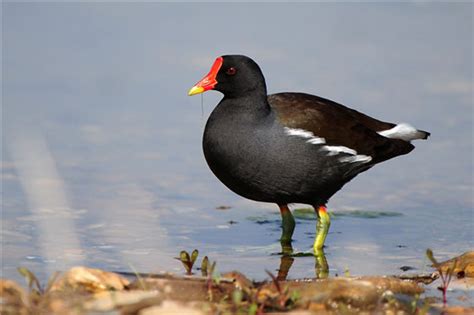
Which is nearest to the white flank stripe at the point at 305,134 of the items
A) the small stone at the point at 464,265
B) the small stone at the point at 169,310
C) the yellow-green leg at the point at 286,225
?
the yellow-green leg at the point at 286,225

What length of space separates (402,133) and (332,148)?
0.78 metres

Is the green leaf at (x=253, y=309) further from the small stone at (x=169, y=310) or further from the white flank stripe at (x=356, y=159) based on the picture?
the white flank stripe at (x=356, y=159)

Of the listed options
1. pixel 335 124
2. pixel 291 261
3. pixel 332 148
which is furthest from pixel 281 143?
pixel 291 261

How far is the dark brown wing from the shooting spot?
256 inches

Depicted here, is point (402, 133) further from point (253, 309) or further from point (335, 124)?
point (253, 309)

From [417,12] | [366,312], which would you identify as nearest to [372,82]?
[417,12]

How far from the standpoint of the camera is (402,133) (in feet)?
23.3

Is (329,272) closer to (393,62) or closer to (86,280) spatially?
(86,280)

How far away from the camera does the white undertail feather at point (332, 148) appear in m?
6.39

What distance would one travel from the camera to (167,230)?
255 inches

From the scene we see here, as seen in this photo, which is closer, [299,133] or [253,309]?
[253,309]

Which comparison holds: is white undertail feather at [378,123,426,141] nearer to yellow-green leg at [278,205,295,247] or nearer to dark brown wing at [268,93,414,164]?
dark brown wing at [268,93,414,164]

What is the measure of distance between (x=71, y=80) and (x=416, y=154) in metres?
3.07

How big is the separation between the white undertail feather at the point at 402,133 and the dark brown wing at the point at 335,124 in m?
0.07
